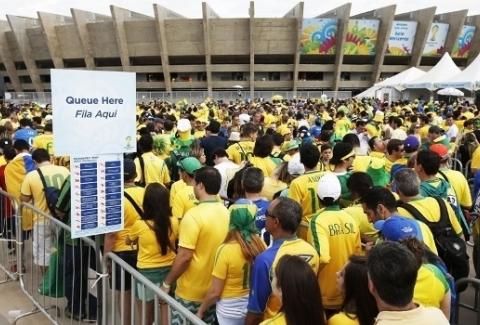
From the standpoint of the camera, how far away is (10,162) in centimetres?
716

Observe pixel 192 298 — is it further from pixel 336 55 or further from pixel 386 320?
pixel 336 55

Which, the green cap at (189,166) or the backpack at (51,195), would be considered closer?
the green cap at (189,166)

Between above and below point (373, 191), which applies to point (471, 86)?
above

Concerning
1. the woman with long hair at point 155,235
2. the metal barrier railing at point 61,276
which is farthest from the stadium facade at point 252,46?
the woman with long hair at point 155,235

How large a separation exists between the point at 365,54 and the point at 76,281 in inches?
2564

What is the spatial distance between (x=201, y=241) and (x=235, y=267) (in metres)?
0.51

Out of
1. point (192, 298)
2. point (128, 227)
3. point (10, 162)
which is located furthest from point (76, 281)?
point (10, 162)

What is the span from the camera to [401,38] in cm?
6419

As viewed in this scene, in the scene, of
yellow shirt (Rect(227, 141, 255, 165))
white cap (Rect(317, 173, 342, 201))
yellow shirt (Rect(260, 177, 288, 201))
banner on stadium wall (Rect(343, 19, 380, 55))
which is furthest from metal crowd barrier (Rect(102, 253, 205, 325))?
banner on stadium wall (Rect(343, 19, 380, 55))

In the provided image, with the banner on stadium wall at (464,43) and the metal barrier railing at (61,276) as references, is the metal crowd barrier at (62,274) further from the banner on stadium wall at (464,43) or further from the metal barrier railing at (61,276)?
the banner on stadium wall at (464,43)

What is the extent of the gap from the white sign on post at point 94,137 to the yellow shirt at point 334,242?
1.70m

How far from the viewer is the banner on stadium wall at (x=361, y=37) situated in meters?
61.7

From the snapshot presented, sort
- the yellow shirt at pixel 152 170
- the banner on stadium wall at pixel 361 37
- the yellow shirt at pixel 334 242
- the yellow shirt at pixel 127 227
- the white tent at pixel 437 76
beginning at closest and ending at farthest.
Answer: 1. the yellow shirt at pixel 334 242
2. the yellow shirt at pixel 127 227
3. the yellow shirt at pixel 152 170
4. the white tent at pixel 437 76
5. the banner on stadium wall at pixel 361 37

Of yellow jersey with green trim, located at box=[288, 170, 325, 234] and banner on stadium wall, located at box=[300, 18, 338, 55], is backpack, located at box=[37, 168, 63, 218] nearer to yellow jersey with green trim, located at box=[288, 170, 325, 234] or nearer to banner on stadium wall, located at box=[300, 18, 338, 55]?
yellow jersey with green trim, located at box=[288, 170, 325, 234]
